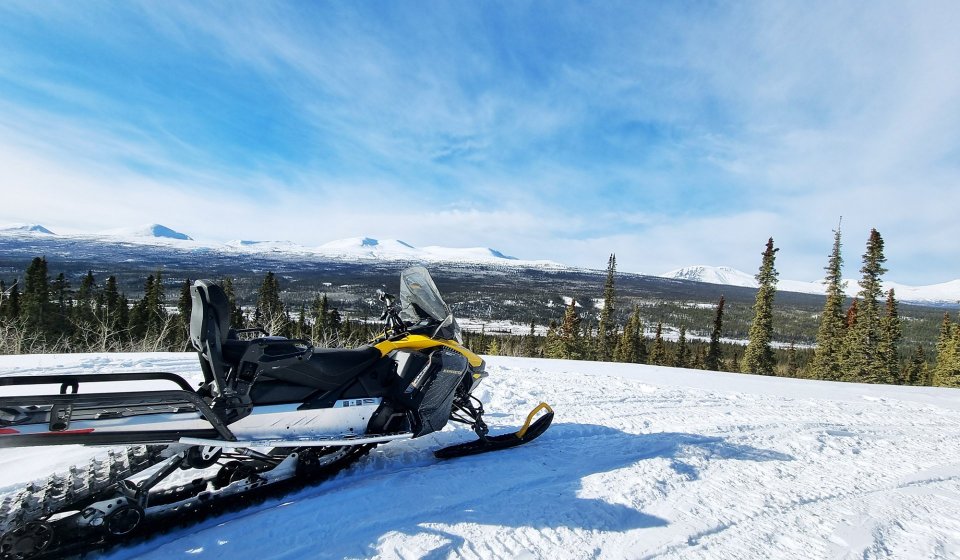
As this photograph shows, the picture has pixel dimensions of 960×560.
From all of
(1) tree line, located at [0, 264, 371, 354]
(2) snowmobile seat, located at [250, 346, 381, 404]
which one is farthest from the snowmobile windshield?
(1) tree line, located at [0, 264, 371, 354]

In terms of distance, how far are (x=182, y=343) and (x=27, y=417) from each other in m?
32.1

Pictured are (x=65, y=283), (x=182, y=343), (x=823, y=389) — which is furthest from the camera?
(x=65, y=283)

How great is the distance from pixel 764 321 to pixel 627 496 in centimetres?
3209

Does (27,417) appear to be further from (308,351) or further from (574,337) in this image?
(574,337)

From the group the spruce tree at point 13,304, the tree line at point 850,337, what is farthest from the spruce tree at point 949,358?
the spruce tree at point 13,304

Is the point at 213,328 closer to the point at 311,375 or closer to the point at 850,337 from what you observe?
the point at 311,375

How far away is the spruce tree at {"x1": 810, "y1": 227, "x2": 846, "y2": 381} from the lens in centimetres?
3069

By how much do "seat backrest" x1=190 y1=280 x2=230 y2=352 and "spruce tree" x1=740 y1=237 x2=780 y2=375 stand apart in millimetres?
33641

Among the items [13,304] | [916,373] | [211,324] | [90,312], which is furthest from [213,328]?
[916,373]

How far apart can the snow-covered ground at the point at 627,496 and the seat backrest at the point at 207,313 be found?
44.2 inches

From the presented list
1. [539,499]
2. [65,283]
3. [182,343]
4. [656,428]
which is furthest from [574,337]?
[65,283]

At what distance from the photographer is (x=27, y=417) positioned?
2.44 m

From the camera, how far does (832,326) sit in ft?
103

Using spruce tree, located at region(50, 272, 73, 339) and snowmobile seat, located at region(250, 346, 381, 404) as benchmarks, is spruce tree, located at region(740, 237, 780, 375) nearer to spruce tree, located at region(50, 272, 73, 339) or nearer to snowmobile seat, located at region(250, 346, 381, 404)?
snowmobile seat, located at region(250, 346, 381, 404)
